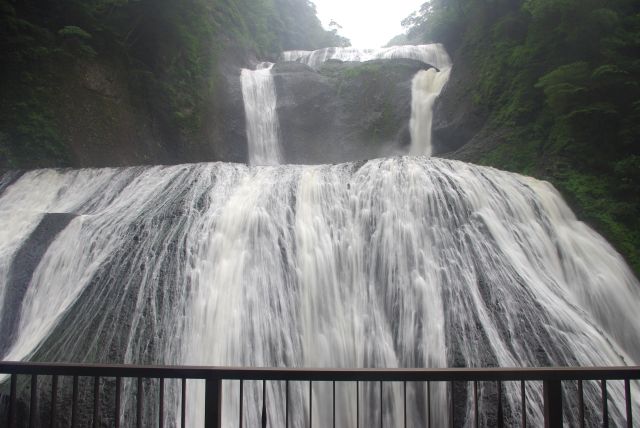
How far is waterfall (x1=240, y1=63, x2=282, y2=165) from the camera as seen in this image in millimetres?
16250

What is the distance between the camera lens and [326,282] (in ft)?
21.5

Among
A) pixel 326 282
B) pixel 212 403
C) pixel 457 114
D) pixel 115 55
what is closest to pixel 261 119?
pixel 115 55

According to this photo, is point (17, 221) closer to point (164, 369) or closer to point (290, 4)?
point (164, 369)

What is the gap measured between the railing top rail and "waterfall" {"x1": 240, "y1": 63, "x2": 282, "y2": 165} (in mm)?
13683

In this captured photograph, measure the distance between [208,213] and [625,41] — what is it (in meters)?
10.9

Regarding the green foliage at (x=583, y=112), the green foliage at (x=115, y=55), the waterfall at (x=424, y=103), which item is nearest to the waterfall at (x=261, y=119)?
the green foliage at (x=115, y=55)

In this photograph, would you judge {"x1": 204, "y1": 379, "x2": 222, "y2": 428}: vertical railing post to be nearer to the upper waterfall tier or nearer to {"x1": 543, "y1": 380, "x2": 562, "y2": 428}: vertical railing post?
{"x1": 543, "y1": 380, "x2": 562, "y2": 428}: vertical railing post

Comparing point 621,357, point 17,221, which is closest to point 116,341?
point 17,221

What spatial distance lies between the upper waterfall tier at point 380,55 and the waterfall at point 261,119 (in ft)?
14.7

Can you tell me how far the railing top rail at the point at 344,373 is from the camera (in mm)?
2559

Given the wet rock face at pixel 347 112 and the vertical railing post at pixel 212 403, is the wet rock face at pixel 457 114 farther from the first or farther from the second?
the vertical railing post at pixel 212 403

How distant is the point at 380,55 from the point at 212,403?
21868 millimetres

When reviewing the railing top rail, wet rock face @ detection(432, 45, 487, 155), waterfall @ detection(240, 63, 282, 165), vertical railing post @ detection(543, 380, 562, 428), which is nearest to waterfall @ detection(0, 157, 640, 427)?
vertical railing post @ detection(543, 380, 562, 428)

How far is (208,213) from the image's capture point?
7715 mm
